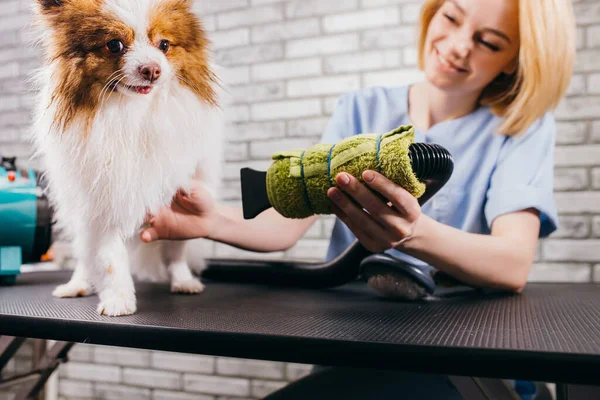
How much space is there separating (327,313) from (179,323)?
215 millimetres

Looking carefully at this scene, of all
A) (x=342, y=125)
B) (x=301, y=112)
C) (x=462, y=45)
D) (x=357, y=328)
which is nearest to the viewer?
(x=357, y=328)

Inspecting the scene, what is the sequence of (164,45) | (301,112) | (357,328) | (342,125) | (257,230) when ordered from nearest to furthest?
(357,328) < (164,45) < (257,230) < (342,125) < (301,112)

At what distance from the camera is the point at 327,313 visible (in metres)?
0.69

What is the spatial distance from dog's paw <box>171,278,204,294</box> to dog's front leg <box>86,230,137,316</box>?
6.2 inches

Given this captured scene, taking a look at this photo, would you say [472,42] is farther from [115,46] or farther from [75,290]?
[75,290]

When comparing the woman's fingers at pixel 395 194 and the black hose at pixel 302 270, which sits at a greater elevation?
the woman's fingers at pixel 395 194

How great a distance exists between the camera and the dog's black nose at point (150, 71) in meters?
0.64

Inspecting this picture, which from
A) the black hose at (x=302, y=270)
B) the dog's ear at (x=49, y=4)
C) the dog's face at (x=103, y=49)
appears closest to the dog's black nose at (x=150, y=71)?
the dog's face at (x=103, y=49)

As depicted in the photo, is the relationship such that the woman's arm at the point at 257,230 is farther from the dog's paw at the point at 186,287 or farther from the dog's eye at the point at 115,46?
the dog's eye at the point at 115,46

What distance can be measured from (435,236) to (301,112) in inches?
46.1

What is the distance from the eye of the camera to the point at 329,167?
60 centimetres

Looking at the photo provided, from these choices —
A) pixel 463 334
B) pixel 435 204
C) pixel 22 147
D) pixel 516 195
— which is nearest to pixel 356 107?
pixel 435 204

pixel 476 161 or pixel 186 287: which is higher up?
pixel 476 161

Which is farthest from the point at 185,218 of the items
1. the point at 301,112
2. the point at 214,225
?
the point at 301,112
